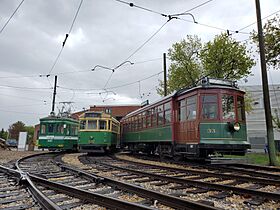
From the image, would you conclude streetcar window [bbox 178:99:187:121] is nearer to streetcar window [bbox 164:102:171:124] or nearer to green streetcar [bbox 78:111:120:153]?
streetcar window [bbox 164:102:171:124]

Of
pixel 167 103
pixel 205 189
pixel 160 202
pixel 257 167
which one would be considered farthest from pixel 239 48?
pixel 160 202

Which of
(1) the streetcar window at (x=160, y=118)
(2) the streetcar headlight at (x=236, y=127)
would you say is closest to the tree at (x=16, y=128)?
(1) the streetcar window at (x=160, y=118)

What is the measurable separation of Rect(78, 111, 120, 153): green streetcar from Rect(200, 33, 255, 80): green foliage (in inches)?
410

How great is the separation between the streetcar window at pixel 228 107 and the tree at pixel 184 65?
604 inches

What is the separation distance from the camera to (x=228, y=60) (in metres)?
23.5

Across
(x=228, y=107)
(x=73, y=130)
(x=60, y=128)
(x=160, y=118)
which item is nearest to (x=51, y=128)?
(x=60, y=128)

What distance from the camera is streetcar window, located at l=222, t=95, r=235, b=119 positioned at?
1050 centimetres

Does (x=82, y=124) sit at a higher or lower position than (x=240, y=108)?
lower

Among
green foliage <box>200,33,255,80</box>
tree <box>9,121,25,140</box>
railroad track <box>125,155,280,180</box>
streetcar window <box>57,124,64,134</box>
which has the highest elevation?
green foliage <box>200,33,255,80</box>

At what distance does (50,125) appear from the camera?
2244cm

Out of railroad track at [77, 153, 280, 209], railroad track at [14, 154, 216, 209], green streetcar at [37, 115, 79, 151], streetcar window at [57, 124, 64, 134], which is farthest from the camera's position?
streetcar window at [57, 124, 64, 134]

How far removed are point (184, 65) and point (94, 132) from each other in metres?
12.6

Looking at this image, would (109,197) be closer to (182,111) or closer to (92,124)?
(182,111)

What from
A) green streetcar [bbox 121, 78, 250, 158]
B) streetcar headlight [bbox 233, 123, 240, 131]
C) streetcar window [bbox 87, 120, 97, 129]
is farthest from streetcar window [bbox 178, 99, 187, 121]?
streetcar window [bbox 87, 120, 97, 129]
